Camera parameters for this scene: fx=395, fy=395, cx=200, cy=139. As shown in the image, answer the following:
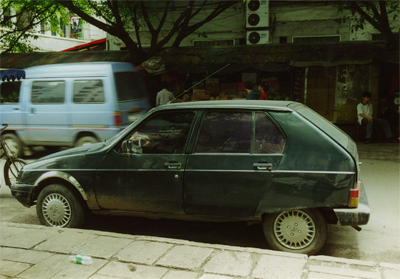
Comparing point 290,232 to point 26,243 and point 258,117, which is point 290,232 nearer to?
point 258,117

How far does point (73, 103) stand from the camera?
8.53 metres

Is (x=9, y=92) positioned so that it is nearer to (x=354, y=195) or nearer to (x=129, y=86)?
(x=129, y=86)

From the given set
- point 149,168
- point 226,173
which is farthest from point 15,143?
point 226,173

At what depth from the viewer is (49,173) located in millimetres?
4531

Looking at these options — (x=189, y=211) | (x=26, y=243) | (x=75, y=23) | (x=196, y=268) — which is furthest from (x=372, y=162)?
(x=75, y=23)

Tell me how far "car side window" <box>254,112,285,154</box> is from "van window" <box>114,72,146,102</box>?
200 inches

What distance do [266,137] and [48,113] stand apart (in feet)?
20.9

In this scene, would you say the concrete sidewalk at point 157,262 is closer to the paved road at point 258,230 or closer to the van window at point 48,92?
the paved road at point 258,230

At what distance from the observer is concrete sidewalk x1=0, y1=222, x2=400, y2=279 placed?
3.18 meters

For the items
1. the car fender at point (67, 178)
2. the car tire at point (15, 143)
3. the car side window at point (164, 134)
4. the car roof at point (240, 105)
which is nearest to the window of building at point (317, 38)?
the car tire at point (15, 143)

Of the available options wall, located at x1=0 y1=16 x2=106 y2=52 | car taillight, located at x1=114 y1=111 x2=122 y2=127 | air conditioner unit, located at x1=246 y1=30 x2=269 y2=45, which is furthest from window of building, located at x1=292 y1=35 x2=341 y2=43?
wall, located at x1=0 y1=16 x2=106 y2=52

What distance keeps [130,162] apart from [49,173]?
1034mm

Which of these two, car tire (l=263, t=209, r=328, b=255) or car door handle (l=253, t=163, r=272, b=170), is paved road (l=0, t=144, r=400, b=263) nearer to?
car tire (l=263, t=209, r=328, b=255)

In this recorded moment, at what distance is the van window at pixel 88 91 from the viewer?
8.37m
